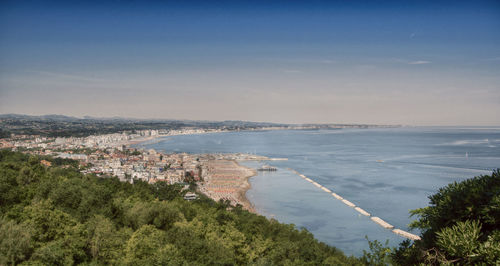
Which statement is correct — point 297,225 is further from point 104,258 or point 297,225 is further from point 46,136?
point 46,136

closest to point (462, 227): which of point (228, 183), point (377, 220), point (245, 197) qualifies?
point (377, 220)

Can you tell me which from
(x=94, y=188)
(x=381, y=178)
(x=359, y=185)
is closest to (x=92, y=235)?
(x=94, y=188)

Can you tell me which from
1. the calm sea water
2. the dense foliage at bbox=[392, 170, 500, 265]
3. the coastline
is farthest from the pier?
the dense foliage at bbox=[392, 170, 500, 265]

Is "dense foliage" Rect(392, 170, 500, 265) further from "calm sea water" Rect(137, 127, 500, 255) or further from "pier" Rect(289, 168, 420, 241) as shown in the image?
"calm sea water" Rect(137, 127, 500, 255)

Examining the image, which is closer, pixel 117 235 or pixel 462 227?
pixel 462 227

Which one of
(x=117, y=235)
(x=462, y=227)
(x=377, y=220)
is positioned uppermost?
(x=462, y=227)

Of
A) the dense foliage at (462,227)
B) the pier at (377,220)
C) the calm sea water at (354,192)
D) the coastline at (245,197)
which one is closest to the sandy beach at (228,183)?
the coastline at (245,197)

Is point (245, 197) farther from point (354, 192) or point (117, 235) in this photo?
point (117, 235)

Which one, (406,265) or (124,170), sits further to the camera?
(124,170)
